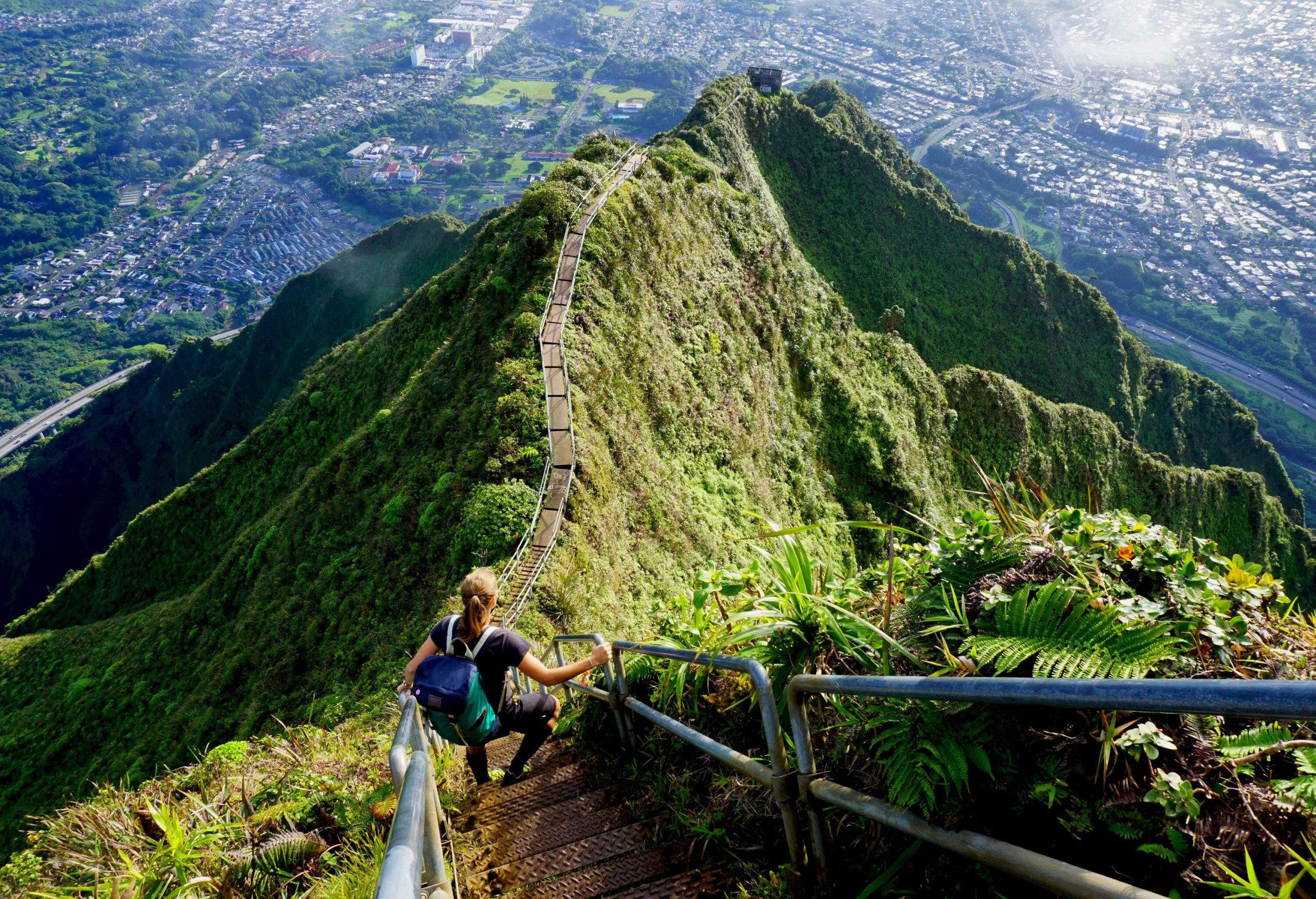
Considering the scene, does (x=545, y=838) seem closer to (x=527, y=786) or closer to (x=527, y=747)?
(x=527, y=786)

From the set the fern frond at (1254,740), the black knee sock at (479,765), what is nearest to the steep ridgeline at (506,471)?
the black knee sock at (479,765)

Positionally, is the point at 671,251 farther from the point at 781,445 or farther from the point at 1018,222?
the point at 1018,222

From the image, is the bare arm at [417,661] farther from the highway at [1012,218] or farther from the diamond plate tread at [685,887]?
the highway at [1012,218]

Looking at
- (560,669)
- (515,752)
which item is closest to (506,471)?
(515,752)

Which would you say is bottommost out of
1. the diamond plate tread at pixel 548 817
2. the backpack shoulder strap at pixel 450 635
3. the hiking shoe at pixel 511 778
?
the hiking shoe at pixel 511 778

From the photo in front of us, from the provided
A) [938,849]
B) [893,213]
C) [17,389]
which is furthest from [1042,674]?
[17,389]

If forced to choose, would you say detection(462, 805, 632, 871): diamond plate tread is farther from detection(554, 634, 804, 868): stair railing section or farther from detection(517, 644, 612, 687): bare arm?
detection(517, 644, 612, 687): bare arm
